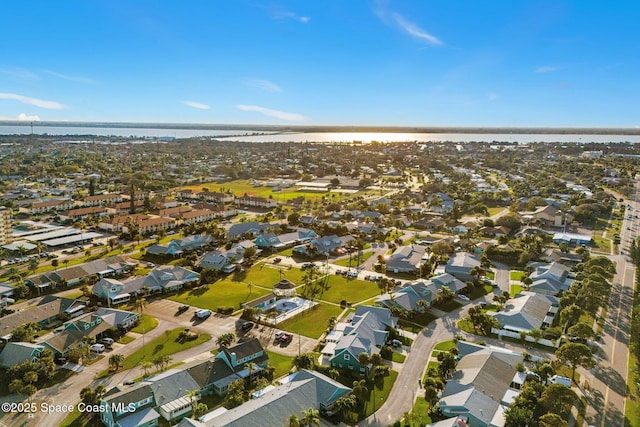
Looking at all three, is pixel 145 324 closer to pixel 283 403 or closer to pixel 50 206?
pixel 283 403

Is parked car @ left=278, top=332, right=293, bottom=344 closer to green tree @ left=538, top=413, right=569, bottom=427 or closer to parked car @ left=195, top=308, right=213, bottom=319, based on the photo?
parked car @ left=195, top=308, right=213, bottom=319

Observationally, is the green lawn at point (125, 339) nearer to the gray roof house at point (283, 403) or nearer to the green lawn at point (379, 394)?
the gray roof house at point (283, 403)

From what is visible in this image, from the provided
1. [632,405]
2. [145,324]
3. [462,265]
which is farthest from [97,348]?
[462,265]

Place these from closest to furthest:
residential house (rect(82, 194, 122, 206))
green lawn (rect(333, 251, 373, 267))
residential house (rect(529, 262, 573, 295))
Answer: residential house (rect(529, 262, 573, 295)) → green lawn (rect(333, 251, 373, 267)) → residential house (rect(82, 194, 122, 206))

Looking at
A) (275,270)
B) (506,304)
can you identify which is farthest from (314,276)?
(506,304)

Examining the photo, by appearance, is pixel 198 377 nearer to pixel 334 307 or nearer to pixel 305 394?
pixel 305 394

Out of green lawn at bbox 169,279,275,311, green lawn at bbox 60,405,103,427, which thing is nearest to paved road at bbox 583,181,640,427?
green lawn at bbox 60,405,103,427
